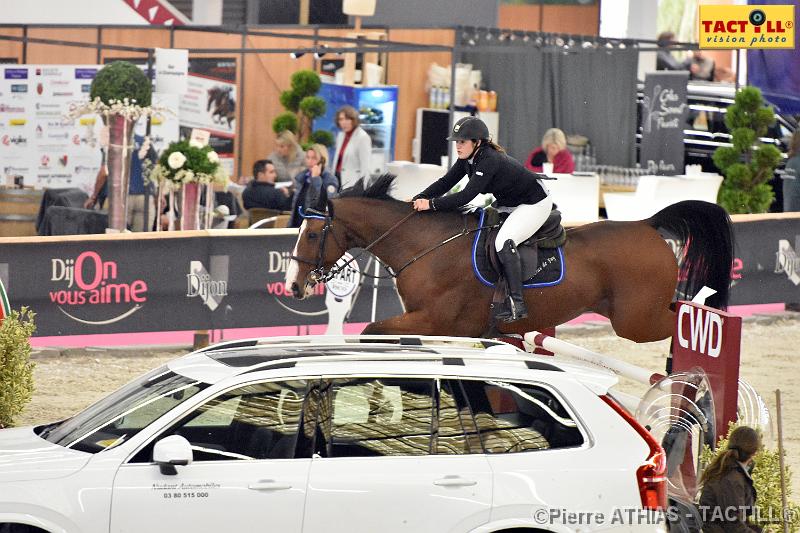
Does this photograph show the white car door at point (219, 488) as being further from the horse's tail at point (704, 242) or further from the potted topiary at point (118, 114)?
the potted topiary at point (118, 114)

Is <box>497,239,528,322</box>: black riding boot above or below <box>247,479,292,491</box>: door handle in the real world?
above

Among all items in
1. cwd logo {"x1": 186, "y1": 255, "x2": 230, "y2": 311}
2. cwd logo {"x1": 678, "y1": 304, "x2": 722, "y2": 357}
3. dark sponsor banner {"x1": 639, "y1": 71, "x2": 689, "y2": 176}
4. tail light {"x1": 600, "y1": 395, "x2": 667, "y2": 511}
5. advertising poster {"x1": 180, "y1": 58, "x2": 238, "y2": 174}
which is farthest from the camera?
dark sponsor banner {"x1": 639, "y1": 71, "x2": 689, "y2": 176}

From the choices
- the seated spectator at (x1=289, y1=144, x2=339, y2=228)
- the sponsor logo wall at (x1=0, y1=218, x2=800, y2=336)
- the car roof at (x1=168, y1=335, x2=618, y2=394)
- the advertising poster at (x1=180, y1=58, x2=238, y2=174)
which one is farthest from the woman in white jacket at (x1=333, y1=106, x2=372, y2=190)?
the car roof at (x1=168, y1=335, x2=618, y2=394)

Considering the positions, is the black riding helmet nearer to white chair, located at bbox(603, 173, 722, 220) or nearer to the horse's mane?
the horse's mane

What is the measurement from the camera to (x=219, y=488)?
552 cm

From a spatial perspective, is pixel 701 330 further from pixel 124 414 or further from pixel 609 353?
pixel 609 353

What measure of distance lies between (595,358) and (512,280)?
34.8 inches

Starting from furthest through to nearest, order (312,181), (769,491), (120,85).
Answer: (312,181), (120,85), (769,491)

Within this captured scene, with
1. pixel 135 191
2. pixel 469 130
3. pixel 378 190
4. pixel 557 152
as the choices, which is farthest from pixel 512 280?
pixel 557 152

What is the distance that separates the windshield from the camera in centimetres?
580

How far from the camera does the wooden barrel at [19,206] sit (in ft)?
52.3

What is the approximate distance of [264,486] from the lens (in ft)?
18.1

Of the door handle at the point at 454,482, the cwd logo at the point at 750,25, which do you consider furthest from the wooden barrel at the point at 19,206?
the door handle at the point at 454,482

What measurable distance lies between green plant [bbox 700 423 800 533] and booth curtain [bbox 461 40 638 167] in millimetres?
13976
